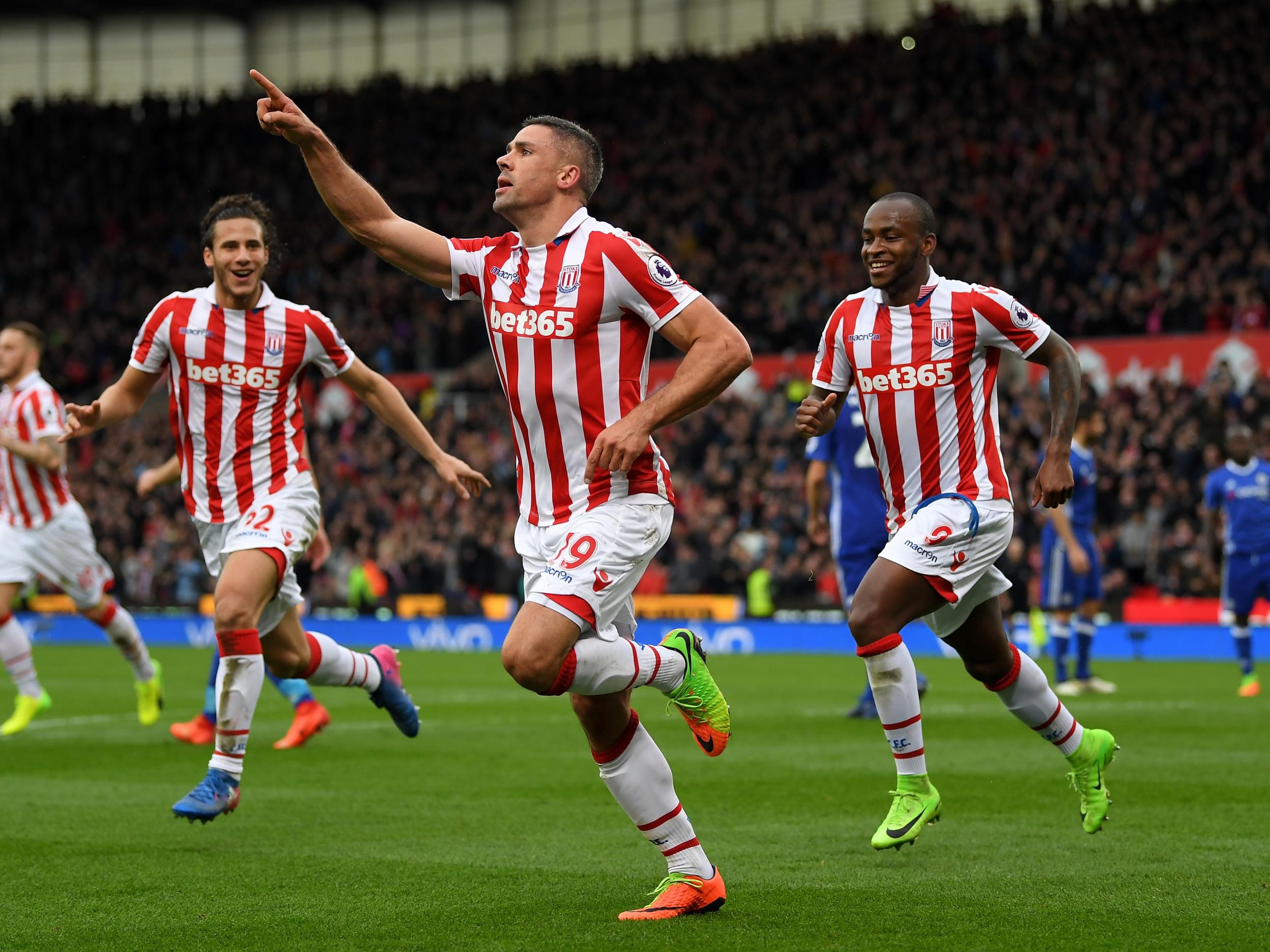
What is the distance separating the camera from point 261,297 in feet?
24.9

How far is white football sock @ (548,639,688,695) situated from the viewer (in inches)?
184

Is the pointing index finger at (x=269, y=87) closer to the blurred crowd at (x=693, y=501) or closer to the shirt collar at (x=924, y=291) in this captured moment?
the shirt collar at (x=924, y=291)

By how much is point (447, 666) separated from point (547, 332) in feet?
47.8

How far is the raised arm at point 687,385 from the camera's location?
15.1ft

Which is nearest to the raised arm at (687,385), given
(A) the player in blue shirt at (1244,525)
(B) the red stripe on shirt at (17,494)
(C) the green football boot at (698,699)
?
(C) the green football boot at (698,699)

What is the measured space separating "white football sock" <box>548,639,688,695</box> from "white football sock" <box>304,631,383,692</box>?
3133mm

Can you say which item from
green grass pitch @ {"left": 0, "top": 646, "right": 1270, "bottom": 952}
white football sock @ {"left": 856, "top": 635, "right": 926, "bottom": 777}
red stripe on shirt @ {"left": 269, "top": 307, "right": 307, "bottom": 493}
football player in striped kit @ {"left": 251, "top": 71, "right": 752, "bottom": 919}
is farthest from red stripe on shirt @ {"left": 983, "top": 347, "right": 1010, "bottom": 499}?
red stripe on shirt @ {"left": 269, "top": 307, "right": 307, "bottom": 493}

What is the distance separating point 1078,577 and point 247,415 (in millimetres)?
8678

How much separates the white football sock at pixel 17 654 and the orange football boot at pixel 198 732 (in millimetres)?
1096

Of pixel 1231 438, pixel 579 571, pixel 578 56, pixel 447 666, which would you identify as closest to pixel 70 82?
pixel 578 56

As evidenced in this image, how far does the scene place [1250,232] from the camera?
77.1 feet

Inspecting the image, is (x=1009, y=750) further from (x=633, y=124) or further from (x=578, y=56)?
(x=578, y=56)

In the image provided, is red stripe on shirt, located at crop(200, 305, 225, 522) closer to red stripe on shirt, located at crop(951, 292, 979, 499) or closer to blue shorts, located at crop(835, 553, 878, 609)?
red stripe on shirt, located at crop(951, 292, 979, 499)

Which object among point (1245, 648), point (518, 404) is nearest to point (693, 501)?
point (1245, 648)
